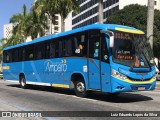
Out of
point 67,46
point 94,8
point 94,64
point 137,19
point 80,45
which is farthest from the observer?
point 94,8

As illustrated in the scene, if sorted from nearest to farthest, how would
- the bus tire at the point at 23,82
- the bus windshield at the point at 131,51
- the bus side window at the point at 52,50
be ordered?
the bus windshield at the point at 131,51 < the bus side window at the point at 52,50 < the bus tire at the point at 23,82

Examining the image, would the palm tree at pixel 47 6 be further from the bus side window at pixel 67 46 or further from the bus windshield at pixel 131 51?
the bus windshield at pixel 131 51

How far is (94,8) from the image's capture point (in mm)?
97625

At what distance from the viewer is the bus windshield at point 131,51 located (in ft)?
46.8

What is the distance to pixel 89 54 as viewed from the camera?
15750 mm

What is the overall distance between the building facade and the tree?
18571mm

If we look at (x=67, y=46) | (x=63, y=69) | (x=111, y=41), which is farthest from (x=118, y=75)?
(x=63, y=69)

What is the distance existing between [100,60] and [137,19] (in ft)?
157

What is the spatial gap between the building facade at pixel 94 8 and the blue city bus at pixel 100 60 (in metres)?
63.1

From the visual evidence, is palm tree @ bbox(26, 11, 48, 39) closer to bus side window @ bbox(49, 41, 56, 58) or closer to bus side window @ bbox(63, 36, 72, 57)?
A: bus side window @ bbox(49, 41, 56, 58)

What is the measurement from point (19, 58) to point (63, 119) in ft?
50.2

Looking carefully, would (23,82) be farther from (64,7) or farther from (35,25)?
(35,25)

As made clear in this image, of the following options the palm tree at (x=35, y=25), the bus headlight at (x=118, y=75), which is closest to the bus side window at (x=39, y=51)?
the bus headlight at (x=118, y=75)

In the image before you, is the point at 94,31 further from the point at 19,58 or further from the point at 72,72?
the point at 19,58
